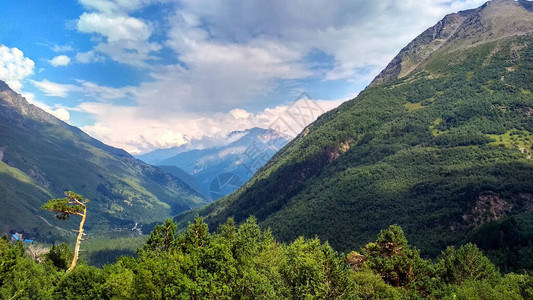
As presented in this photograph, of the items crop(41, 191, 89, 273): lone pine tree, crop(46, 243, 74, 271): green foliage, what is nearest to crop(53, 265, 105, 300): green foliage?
crop(41, 191, 89, 273): lone pine tree

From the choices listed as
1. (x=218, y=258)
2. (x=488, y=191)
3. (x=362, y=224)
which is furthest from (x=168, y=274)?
(x=488, y=191)

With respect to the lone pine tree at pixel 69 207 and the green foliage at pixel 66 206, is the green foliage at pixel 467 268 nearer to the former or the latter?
the lone pine tree at pixel 69 207

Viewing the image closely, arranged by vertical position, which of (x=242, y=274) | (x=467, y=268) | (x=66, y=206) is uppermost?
(x=66, y=206)

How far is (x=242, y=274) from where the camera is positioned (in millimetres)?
42562

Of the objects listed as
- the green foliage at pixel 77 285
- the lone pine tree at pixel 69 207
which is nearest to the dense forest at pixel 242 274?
the green foliage at pixel 77 285

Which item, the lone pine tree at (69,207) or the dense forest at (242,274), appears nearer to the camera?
the dense forest at (242,274)

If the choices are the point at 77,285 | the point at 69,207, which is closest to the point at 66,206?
the point at 69,207

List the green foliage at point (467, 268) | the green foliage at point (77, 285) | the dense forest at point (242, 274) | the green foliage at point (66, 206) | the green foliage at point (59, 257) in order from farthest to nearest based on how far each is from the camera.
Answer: the green foliage at point (59, 257) → the green foliage at point (467, 268) → the green foliage at point (77, 285) → the green foliage at point (66, 206) → the dense forest at point (242, 274)

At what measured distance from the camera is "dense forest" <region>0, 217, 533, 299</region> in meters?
38.3

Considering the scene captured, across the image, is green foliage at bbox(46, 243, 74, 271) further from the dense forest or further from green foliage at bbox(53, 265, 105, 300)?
green foliage at bbox(53, 265, 105, 300)

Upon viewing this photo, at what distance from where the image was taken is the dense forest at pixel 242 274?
3828 cm

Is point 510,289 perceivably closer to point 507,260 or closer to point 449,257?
point 449,257

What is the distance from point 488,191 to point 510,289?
10377cm

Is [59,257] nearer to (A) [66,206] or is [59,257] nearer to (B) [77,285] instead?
(B) [77,285]
